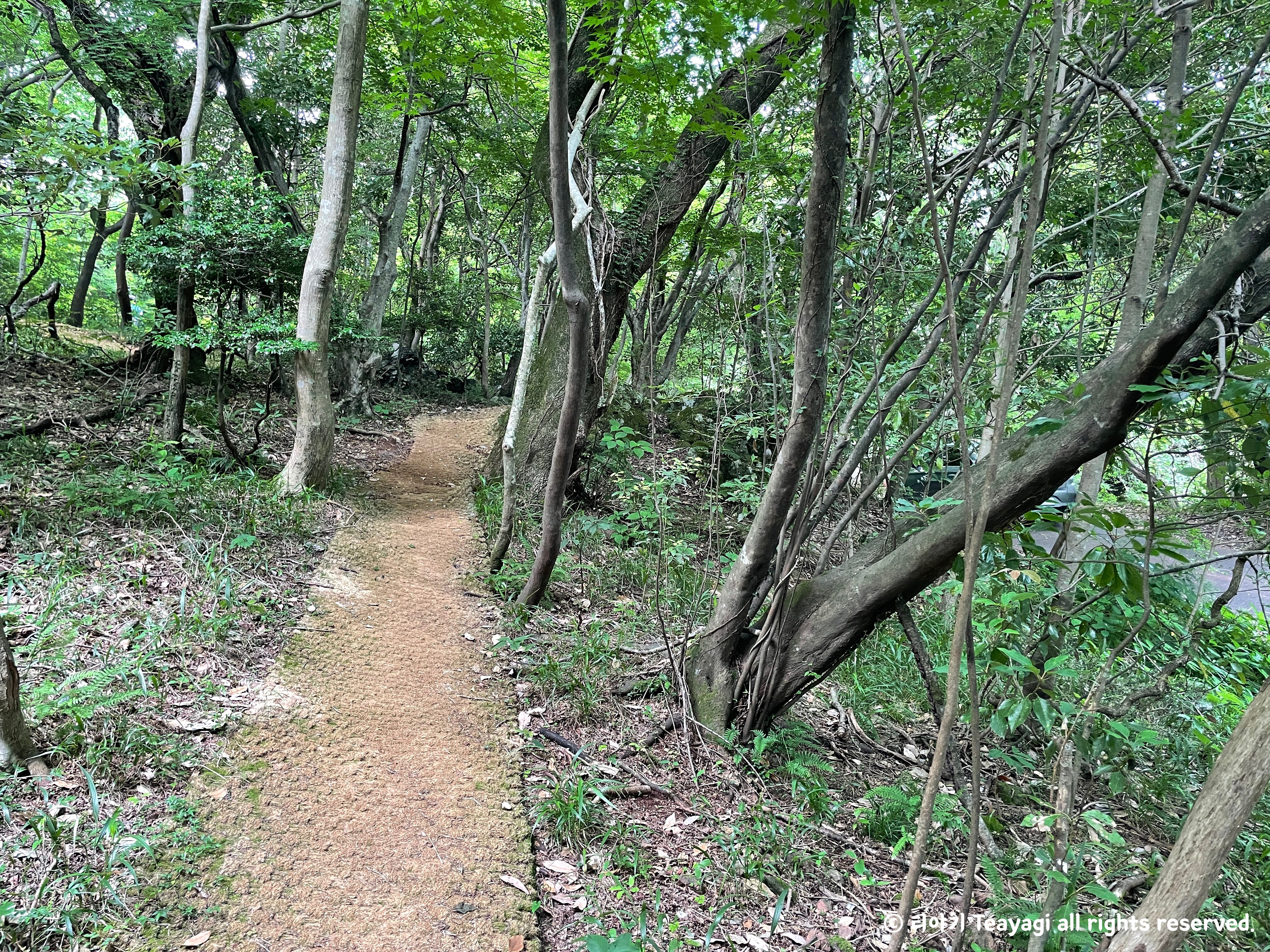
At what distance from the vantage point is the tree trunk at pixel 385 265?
11.0m

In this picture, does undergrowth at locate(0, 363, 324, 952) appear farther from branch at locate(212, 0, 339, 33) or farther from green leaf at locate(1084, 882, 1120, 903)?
branch at locate(212, 0, 339, 33)

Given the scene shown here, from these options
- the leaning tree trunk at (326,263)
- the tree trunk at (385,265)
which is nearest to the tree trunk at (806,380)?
the leaning tree trunk at (326,263)

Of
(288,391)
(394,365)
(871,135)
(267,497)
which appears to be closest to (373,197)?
(394,365)

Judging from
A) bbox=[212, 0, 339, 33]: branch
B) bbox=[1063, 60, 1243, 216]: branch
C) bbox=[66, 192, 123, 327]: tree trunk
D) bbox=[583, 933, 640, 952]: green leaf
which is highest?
bbox=[212, 0, 339, 33]: branch

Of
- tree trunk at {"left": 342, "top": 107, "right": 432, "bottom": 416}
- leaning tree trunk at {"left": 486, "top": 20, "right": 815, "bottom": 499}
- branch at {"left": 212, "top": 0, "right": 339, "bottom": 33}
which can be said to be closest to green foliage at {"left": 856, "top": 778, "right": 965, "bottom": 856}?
Result: leaning tree trunk at {"left": 486, "top": 20, "right": 815, "bottom": 499}

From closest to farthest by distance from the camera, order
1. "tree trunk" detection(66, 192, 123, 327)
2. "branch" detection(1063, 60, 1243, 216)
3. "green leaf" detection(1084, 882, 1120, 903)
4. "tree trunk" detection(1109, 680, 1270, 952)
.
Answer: "tree trunk" detection(1109, 680, 1270, 952) < "green leaf" detection(1084, 882, 1120, 903) < "branch" detection(1063, 60, 1243, 216) < "tree trunk" detection(66, 192, 123, 327)

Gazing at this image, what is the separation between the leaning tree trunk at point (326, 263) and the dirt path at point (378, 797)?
191 centimetres

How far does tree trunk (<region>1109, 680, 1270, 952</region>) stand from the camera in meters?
1.60

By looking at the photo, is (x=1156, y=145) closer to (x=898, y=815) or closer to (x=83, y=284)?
(x=898, y=815)

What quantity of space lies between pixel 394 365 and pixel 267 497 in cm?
900

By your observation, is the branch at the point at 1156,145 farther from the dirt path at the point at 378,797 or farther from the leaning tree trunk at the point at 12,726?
the leaning tree trunk at the point at 12,726

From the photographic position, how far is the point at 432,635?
475 cm

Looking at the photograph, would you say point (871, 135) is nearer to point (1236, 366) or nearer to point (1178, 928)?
point (1236, 366)

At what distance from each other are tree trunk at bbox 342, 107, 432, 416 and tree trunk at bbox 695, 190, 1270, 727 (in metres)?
9.41
